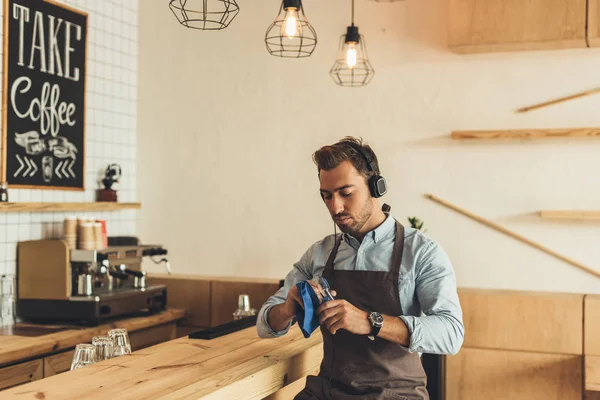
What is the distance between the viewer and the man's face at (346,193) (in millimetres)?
2480

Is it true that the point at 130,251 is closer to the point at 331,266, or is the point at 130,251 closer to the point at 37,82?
the point at 37,82

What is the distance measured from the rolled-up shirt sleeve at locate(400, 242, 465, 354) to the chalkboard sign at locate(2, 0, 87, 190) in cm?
242

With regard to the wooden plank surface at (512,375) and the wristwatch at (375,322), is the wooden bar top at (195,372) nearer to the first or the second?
the wristwatch at (375,322)

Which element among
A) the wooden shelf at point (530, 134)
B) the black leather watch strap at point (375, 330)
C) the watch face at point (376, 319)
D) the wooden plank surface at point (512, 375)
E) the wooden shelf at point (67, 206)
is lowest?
the wooden plank surface at point (512, 375)

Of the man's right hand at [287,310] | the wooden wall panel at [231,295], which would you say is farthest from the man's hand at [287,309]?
the wooden wall panel at [231,295]

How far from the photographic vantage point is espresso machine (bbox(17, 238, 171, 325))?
3840 millimetres

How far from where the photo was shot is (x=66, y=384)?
82.4 inches

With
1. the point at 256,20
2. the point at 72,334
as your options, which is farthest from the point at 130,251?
the point at 256,20

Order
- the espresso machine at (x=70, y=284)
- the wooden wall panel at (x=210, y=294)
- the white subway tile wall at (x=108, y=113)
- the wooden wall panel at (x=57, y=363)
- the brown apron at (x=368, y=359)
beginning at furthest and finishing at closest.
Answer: the white subway tile wall at (x=108, y=113) → the wooden wall panel at (x=210, y=294) → the espresso machine at (x=70, y=284) → the wooden wall panel at (x=57, y=363) → the brown apron at (x=368, y=359)

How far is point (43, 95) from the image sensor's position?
Answer: 13.8 ft

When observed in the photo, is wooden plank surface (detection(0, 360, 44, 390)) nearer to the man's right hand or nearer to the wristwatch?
the man's right hand

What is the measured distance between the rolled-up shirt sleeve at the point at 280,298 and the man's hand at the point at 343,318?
36cm

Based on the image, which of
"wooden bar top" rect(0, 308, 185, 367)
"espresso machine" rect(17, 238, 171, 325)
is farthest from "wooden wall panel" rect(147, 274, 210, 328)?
"espresso machine" rect(17, 238, 171, 325)

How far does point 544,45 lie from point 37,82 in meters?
2.65
